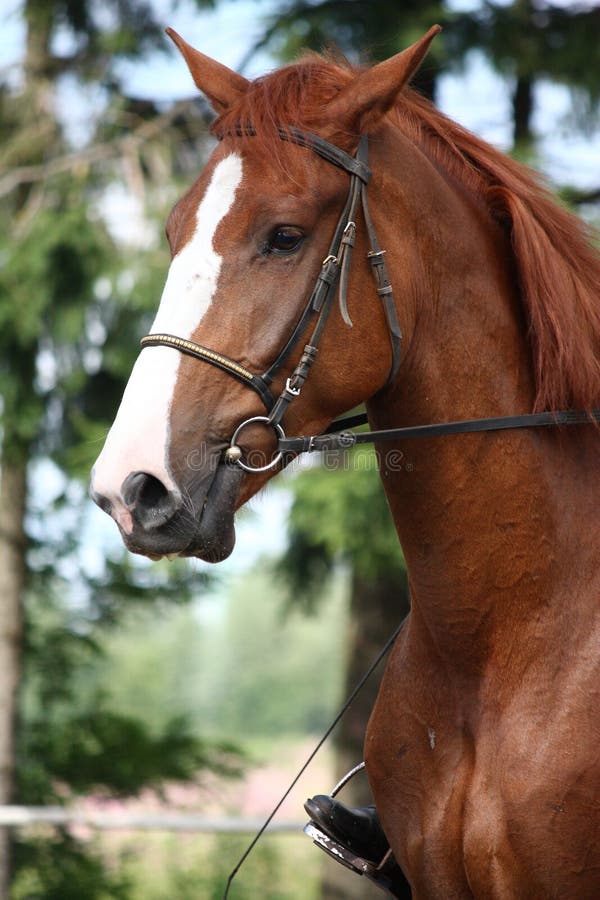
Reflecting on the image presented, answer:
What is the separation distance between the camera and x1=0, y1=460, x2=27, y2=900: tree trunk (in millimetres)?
7168

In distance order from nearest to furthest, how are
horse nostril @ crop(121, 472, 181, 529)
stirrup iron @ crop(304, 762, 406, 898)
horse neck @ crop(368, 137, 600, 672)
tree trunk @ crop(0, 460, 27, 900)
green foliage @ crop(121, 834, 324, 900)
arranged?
horse nostril @ crop(121, 472, 181, 529), horse neck @ crop(368, 137, 600, 672), stirrup iron @ crop(304, 762, 406, 898), tree trunk @ crop(0, 460, 27, 900), green foliage @ crop(121, 834, 324, 900)

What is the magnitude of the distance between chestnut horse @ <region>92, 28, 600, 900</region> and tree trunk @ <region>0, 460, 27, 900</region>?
4946 mm

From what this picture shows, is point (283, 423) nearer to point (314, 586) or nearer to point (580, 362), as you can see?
point (580, 362)

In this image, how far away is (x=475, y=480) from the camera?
264cm

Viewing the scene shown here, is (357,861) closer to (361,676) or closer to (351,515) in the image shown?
A: (351,515)

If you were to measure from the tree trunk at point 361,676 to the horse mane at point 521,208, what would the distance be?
5058mm

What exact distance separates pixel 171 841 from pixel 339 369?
7.75 metres

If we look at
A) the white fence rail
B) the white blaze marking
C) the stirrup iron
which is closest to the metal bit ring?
the white blaze marking

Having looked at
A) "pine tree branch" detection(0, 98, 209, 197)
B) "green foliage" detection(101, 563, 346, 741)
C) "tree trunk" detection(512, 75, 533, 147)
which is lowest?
"green foliage" detection(101, 563, 346, 741)

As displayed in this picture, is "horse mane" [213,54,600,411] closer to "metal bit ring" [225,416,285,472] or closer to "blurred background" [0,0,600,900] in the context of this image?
"metal bit ring" [225,416,285,472]

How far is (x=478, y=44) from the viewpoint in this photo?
7289 mm

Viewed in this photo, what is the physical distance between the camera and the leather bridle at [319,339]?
238 centimetres

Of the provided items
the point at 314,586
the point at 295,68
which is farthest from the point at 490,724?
the point at 314,586

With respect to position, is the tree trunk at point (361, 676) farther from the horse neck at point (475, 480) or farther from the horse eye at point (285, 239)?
the horse eye at point (285, 239)
